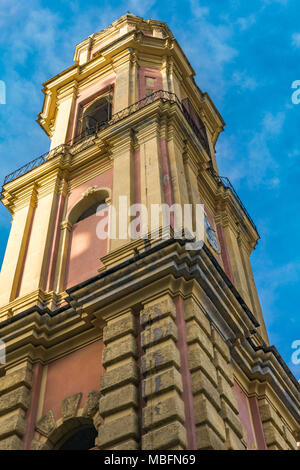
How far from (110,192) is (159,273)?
580cm

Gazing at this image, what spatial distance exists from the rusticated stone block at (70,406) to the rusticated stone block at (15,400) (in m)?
0.77

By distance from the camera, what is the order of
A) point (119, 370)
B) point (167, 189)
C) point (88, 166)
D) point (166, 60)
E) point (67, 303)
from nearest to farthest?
1. point (119, 370)
2. point (67, 303)
3. point (167, 189)
4. point (88, 166)
5. point (166, 60)

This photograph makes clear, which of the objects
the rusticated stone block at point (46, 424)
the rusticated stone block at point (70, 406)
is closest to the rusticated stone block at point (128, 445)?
the rusticated stone block at point (70, 406)

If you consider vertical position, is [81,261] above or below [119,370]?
above

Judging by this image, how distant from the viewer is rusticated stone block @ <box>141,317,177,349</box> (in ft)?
37.9

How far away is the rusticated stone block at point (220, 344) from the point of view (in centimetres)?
1262

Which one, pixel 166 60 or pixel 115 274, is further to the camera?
pixel 166 60

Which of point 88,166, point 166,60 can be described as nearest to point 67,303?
point 88,166

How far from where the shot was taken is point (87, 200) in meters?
18.4

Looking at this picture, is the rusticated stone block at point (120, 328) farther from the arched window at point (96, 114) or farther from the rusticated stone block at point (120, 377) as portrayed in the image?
the arched window at point (96, 114)

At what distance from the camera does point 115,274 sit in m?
13.0

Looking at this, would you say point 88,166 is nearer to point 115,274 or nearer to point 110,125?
point 110,125

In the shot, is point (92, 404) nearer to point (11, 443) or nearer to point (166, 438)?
point (11, 443)

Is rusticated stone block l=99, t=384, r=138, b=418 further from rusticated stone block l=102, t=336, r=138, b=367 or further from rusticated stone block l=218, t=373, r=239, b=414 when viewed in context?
rusticated stone block l=218, t=373, r=239, b=414
